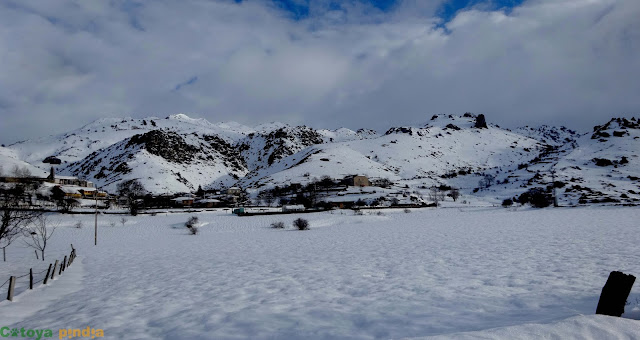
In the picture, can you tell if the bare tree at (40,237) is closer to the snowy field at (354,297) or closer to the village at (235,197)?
the snowy field at (354,297)

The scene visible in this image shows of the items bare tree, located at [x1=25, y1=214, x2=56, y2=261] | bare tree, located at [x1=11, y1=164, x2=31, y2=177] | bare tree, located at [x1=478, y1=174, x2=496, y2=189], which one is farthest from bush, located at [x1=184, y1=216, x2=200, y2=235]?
bare tree, located at [x1=11, y1=164, x2=31, y2=177]

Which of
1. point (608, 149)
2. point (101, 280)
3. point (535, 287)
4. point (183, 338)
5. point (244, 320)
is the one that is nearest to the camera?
point (183, 338)

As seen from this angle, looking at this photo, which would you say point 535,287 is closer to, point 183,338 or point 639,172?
point 183,338

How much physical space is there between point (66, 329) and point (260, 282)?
6.08 m

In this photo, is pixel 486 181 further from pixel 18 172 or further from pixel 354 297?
pixel 18 172

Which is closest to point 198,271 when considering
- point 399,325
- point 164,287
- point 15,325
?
point 164,287

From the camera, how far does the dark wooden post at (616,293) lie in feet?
19.9

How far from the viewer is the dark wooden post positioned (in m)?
6.05

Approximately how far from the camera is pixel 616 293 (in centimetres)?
618

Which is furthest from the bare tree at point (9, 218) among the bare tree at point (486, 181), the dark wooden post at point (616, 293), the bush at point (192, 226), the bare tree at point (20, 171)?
the bare tree at point (486, 181)

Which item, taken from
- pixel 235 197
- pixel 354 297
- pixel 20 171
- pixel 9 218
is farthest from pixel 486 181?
pixel 20 171

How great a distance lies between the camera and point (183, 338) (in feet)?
24.9

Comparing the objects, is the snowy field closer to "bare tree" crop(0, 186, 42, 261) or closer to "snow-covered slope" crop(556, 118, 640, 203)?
"bare tree" crop(0, 186, 42, 261)

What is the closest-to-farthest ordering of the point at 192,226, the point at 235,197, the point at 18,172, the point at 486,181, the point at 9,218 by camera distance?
the point at 9,218 < the point at 192,226 < the point at 235,197 < the point at 18,172 < the point at 486,181
